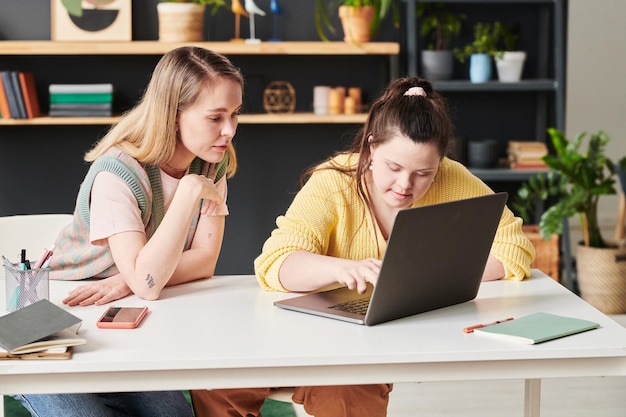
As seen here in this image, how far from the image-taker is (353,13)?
4.16m

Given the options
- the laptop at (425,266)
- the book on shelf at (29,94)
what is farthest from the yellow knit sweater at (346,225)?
the book on shelf at (29,94)

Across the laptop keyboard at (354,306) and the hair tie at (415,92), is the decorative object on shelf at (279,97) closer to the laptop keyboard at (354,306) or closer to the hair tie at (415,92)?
the hair tie at (415,92)

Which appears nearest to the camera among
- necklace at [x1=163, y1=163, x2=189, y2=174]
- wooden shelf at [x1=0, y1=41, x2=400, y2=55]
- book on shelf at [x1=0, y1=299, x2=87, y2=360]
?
book on shelf at [x1=0, y1=299, x2=87, y2=360]

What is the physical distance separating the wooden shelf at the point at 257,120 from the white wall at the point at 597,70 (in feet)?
6.57

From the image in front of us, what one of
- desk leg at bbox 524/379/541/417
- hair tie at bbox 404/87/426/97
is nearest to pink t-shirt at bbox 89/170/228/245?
hair tie at bbox 404/87/426/97

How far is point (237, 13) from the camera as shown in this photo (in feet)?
14.0

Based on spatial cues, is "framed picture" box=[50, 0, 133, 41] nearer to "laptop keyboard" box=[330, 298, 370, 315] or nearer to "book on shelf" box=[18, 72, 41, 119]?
"book on shelf" box=[18, 72, 41, 119]

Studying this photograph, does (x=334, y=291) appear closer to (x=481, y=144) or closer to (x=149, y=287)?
(x=149, y=287)

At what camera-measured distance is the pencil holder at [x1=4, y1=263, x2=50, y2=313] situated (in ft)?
5.60

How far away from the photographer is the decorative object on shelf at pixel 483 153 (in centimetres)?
432

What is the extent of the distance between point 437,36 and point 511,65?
0.38 meters

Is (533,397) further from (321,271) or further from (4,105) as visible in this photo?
(4,105)

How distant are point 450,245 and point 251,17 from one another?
109 inches

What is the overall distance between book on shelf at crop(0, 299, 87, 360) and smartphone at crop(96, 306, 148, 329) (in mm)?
58
